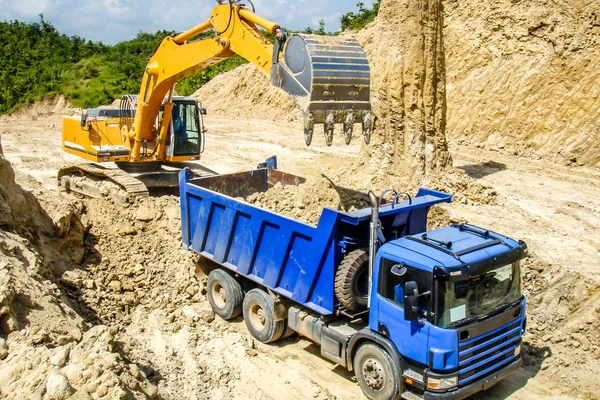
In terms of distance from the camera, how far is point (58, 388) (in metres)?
5.15

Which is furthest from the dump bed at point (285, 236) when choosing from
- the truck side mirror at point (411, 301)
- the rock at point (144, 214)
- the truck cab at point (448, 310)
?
the rock at point (144, 214)

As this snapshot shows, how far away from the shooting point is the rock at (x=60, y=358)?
18.2ft

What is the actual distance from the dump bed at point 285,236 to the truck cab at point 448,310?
60cm

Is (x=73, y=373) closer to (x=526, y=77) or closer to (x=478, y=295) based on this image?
(x=478, y=295)

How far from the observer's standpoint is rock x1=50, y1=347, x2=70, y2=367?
5.55m

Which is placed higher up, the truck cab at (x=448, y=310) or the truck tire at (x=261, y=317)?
the truck cab at (x=448, y=310)

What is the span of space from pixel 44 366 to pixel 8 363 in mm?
346

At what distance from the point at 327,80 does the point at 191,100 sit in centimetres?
629

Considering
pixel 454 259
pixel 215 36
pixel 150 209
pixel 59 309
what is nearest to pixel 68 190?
pixel 150 209

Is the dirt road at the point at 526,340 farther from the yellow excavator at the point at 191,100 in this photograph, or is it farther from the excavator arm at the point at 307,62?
the excavator arm at the point at 307,62

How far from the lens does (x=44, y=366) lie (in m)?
5.52

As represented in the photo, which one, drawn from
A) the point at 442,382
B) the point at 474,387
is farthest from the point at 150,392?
the point at 474,387

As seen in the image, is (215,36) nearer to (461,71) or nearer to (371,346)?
(371,346)

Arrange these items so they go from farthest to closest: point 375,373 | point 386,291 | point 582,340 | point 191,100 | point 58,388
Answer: point 191,100 → point 582,340 → point 375,373 → point 386,291 → point 58,388
